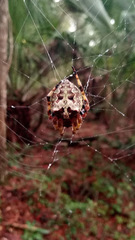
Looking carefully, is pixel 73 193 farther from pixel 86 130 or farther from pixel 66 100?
pixel 66 100

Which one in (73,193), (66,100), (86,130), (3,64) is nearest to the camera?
(66,100)

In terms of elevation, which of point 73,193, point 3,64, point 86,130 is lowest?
point 73,193

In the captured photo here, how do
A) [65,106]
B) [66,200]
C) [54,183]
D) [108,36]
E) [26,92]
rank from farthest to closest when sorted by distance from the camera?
1. [26,92]
2. [54,183]
3. [66,200]
4. [108,36]
5. [65,106]

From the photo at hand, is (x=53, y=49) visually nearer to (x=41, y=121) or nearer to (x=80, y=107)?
(x=41, y=121)

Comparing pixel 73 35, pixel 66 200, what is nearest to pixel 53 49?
pixel 73 35

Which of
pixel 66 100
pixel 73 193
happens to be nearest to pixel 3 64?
pixel 66 100

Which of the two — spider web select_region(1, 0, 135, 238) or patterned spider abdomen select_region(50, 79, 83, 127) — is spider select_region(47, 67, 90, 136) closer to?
patterned spider abdomen select_region(50, 79, 83, 127)
